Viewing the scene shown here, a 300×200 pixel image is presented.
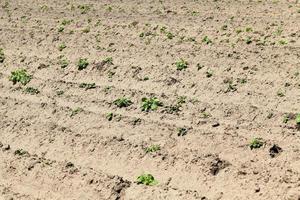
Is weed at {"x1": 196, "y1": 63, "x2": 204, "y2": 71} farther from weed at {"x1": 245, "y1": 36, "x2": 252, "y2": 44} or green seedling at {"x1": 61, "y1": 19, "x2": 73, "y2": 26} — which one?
green seedling at {"x1": 61, "y1": 19, "x2": 73, "y2": 26}

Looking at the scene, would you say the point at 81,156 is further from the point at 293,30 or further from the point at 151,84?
the point at 293,30

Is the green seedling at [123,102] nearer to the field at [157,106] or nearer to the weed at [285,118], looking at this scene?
the field at [157,106]

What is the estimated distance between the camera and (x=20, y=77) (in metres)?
11.5

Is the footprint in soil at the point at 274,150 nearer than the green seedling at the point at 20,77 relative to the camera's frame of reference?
Yes

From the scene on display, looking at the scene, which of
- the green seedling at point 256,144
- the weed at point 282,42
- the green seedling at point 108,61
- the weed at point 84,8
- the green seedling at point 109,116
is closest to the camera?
the green seedling at point 256,144

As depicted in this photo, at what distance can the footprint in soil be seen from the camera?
7.85 meters

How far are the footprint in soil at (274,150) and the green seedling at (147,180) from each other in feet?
6.55

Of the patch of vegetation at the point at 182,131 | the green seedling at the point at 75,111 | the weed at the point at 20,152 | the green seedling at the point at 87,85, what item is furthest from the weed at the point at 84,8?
the patch of vegetation at the point at 182,131

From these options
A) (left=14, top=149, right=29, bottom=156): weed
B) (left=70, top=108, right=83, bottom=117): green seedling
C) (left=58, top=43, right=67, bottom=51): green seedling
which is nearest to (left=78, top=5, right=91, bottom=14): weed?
(left=58, top=43, right=67, bottom=51): green seedling

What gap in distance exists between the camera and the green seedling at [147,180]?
765cm

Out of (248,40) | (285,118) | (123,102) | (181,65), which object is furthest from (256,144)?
(248,40)

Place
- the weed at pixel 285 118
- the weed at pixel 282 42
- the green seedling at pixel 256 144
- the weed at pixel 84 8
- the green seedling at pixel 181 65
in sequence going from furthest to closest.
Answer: the weed at pixel 84 8 < the weed at pixel 282 42 < the green seedling at pixel 181 65 < the weed at pixel 285 118 < the green seedling at pixel 256 144

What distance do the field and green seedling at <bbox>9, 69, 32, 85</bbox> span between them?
0.03m

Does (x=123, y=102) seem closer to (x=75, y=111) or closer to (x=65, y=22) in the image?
(x=75, y=111)
